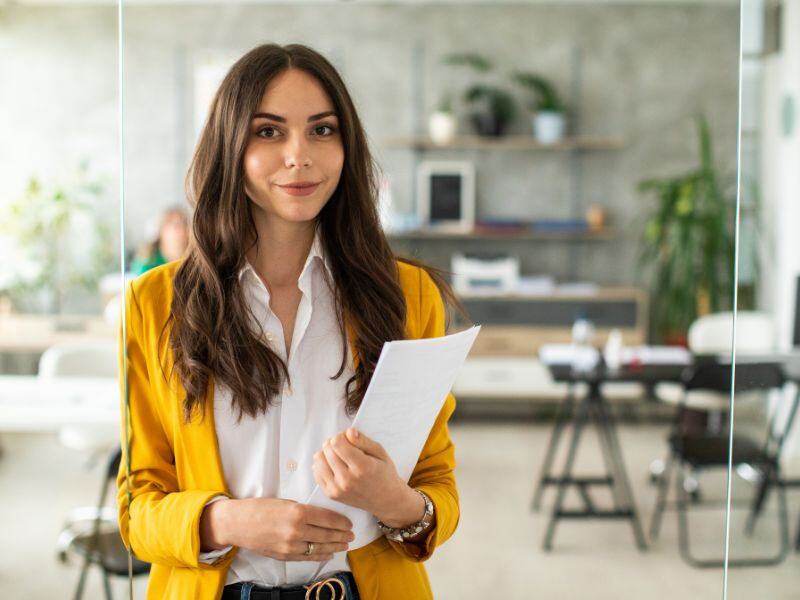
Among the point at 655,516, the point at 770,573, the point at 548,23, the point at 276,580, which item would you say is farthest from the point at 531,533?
the point at 548,23

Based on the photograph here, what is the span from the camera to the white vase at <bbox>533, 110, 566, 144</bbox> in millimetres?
5230

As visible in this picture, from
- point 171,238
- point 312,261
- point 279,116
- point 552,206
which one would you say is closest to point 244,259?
point 312,261

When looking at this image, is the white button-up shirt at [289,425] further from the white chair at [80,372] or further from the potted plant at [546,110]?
the potted plant at [546,110]

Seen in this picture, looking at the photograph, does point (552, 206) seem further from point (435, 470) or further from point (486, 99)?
point (435, 470)

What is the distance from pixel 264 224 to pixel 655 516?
8.46 ft

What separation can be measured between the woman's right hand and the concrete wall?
4.24 meters

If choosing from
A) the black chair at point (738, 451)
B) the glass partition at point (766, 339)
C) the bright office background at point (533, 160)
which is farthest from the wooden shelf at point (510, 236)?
the glass partition at point (766, 339)

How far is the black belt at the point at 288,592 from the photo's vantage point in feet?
3.24

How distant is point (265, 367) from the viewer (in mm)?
1011

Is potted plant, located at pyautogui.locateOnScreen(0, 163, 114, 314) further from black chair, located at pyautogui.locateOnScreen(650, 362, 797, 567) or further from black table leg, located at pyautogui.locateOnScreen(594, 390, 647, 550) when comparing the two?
black table leg, located at pyautogui.locateOnScreen(594, 390, 647, 550)

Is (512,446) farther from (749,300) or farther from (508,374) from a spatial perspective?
(749,300)

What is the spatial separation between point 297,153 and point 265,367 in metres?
0.26

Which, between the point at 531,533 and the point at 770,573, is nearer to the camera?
the point at 770,573

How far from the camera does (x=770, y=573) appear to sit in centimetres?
147
